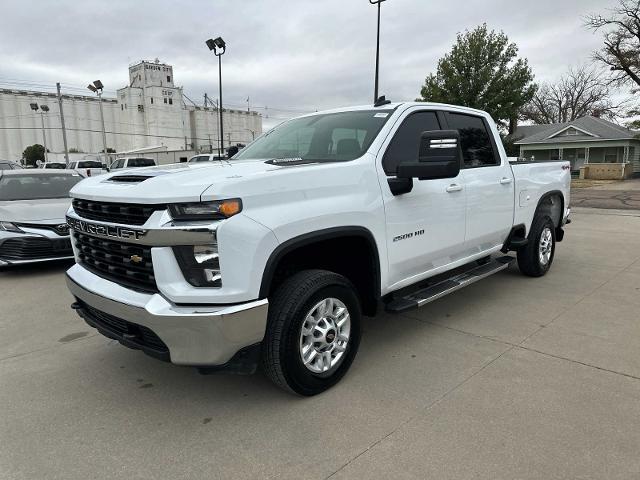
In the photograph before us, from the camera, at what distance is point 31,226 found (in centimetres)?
673

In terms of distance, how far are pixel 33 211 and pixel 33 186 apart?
98 cm

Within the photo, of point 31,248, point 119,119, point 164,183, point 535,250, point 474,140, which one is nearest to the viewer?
point 164,183

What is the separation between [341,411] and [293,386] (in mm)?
339

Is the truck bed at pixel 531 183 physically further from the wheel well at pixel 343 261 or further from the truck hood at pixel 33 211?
the truck hood at pixel 33 211

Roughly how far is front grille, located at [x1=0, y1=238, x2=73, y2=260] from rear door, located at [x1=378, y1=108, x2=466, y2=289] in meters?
5.22

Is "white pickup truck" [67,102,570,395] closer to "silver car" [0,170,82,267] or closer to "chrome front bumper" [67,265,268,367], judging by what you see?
"chrome front bumper" [67,265,268,367]

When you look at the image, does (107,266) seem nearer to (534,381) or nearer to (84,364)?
(84,364)

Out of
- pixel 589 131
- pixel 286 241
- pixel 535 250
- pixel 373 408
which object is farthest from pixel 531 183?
pixel 589 131

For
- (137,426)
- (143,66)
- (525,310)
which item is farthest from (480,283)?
(143,66)

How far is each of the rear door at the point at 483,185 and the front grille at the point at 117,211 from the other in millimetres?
2810

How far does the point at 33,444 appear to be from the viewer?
8.91ft

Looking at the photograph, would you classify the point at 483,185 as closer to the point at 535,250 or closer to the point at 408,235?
the point at 408,235

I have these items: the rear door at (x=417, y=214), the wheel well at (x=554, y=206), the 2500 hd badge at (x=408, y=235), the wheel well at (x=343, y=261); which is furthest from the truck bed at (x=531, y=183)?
the wheel well at (x=343, y=261)

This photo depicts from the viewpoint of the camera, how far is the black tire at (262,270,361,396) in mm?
2836
